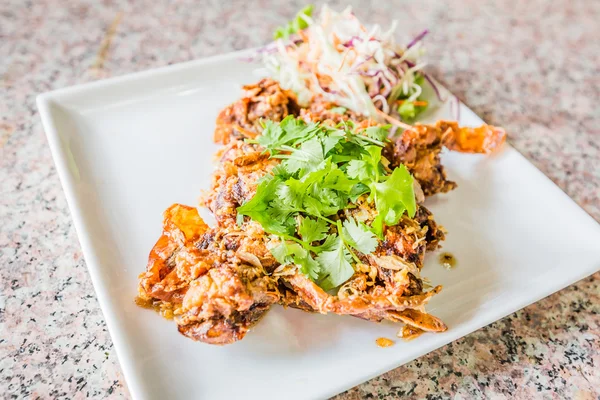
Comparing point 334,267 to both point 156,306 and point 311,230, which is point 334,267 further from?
point 156,306

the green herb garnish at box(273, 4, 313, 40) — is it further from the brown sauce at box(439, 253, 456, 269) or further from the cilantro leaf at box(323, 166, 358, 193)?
the brown sauce at box(439, 253, 456, 269)

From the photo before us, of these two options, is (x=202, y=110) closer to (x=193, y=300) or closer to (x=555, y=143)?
(x=193, y=300)

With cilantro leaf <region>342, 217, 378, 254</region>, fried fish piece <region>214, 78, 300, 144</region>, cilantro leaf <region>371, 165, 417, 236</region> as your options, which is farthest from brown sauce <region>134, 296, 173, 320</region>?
fried fish piece <region>214, 78, 300, 144</region>

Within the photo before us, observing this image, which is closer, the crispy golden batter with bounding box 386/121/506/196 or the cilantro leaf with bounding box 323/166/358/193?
the cilantro leaf with bounding box 323/166/358/193

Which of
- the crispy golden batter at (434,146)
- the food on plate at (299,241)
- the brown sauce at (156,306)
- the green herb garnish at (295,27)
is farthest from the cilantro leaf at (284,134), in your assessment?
the green herb garnish at (295,27)

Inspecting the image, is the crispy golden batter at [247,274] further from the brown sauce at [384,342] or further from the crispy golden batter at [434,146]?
the crispy golden batter at [434,146]

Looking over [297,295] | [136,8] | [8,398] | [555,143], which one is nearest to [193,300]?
[297,295]
